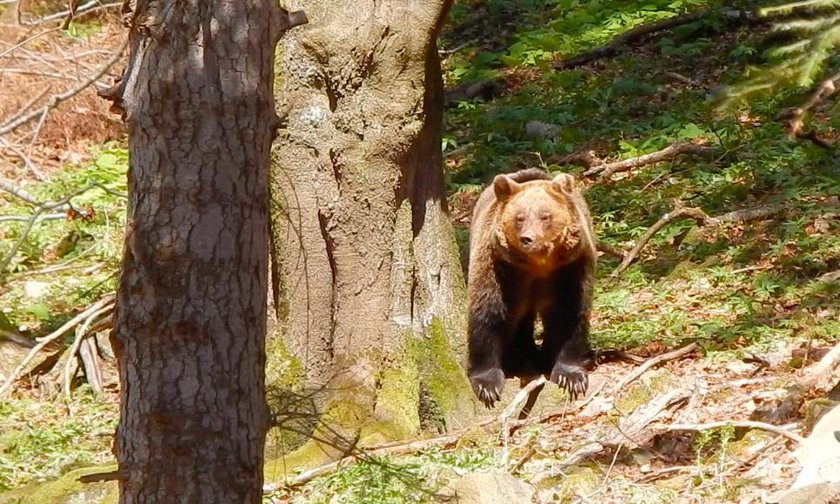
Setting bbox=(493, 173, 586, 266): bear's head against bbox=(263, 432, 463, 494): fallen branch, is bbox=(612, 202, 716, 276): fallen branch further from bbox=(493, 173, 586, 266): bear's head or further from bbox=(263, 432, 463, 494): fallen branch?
bbox=(263, 432, 463, 494): fallen branch

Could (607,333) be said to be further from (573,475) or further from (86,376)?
(86,376)

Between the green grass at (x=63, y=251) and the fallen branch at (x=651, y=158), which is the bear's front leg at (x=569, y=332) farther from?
the fallen branch at (x=651, y=158)

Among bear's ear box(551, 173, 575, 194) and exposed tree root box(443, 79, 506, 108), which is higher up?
exposed tree root box(443, 79, 506, 108)

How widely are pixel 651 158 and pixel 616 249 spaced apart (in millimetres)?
1879

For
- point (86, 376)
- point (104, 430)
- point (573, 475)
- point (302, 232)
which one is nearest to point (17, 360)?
point (86, 376)

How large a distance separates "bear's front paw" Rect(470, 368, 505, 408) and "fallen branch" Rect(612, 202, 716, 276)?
2.49 metres

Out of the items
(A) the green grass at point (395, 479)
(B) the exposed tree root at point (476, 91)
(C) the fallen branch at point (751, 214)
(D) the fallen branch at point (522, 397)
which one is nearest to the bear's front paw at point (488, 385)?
(D) the fallen branch at point (522, 397)

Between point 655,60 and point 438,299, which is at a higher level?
point 655,60

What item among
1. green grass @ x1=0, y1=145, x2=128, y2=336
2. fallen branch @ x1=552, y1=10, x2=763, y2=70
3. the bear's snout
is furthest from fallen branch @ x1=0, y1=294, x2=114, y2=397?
fallen branch @ x1=552, y1=10, x2=763, y2=70

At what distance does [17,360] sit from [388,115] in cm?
388

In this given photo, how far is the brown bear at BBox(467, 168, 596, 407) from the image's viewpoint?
8.19 meters

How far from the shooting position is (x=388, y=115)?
7.27m

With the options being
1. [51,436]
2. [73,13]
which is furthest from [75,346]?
[73,13]

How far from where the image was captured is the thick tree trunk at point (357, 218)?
7.15 meters
